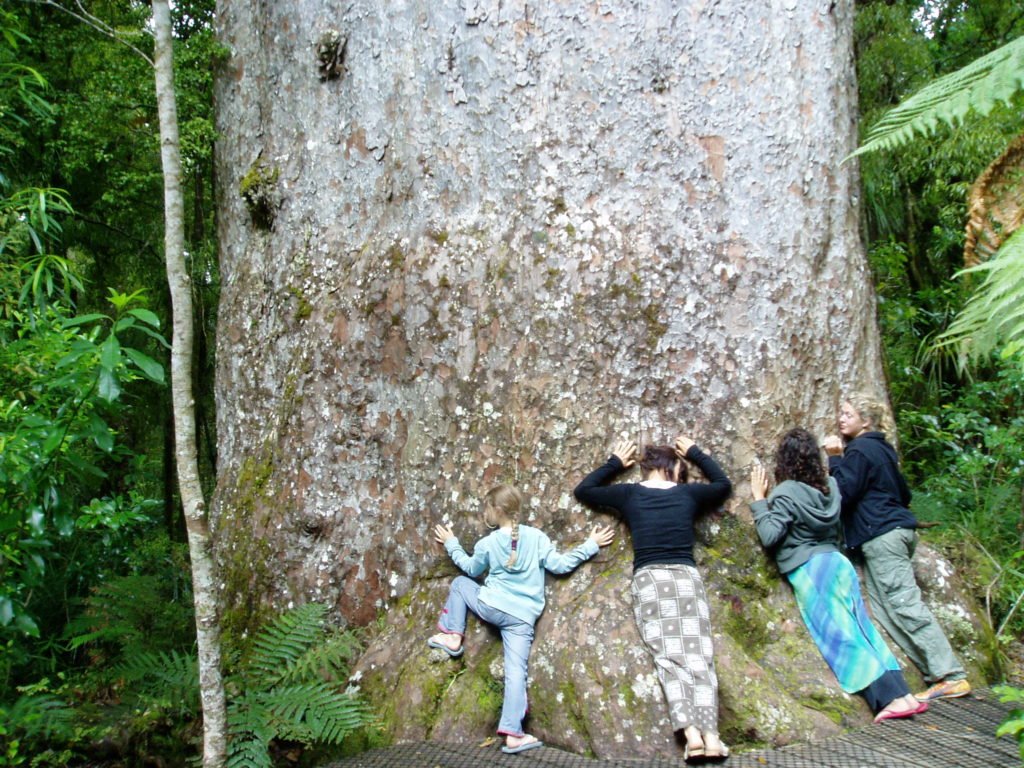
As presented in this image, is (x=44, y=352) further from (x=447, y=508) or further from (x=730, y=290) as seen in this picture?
(x=730, y=290)

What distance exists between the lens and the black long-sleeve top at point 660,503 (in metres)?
4.11

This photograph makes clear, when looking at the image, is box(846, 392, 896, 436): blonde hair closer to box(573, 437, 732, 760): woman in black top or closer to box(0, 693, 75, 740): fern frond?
box(573, 437, 732, 760): woman in black top

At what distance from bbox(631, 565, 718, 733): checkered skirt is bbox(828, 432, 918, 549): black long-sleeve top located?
1001mm

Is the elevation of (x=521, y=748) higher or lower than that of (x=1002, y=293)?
lower

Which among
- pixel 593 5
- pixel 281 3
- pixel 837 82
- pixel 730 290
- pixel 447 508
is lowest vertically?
pixel 447 508

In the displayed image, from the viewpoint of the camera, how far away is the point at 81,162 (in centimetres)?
637

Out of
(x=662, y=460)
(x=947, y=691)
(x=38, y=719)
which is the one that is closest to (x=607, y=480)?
(x=662, y=460)

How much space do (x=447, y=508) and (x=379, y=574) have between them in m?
0.58

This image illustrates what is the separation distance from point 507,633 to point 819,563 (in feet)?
5.25

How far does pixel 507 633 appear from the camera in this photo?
4.17 metres

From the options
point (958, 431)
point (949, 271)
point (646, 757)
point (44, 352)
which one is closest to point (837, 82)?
point (646, 757)

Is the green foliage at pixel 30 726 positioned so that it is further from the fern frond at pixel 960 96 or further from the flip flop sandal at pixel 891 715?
the fern frond at pixel 960 96

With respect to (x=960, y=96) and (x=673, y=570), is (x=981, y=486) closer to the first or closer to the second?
(x=673, y=570)

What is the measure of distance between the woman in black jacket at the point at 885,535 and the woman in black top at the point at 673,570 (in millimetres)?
793
